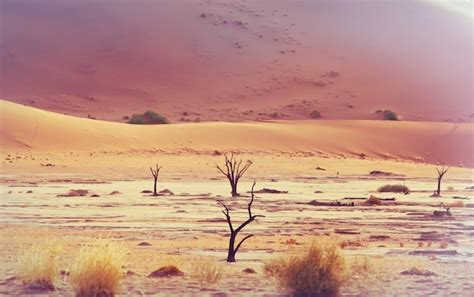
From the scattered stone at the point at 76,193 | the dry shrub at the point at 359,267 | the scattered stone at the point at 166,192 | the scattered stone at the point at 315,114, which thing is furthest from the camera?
the scattered stone at the point at 315,114

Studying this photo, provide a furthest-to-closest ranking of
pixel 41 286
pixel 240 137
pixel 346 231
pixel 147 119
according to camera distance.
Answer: pixel 147 119 < pixel 240 137 < pixel 346 231 < pixel 41 286

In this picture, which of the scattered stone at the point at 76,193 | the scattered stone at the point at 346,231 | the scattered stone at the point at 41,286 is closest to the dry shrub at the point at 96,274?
the scattered stone at the point at 41,286

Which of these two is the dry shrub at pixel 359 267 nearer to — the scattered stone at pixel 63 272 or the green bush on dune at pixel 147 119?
the scattered stone at pixel 63 272

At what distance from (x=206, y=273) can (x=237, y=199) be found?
18.6 meters

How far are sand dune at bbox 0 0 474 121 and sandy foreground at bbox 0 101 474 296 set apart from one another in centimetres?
1724

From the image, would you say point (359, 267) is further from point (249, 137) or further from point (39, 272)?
point (249, 137)

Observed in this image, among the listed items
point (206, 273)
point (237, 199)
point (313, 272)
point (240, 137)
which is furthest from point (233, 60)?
point (313, 272)

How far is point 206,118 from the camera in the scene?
86.7m

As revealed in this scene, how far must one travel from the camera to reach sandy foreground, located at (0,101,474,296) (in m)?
17.2

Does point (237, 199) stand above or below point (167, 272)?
above

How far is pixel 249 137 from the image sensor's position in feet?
227

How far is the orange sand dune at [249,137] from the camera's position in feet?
203

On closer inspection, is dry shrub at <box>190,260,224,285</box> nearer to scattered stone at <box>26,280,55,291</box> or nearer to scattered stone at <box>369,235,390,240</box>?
scattered stone at <box>26,280,55,291</box>

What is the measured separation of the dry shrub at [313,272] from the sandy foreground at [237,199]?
396mm
